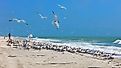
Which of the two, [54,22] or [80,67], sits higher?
[54,22]

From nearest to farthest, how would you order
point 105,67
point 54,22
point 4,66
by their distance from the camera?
point 4,66, point 105,67, point 54,22

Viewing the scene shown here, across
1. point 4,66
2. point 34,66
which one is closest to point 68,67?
point 34,66

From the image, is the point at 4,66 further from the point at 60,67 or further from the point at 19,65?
the point at 60,67

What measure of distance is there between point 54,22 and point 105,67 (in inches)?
177

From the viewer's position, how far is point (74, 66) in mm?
20875

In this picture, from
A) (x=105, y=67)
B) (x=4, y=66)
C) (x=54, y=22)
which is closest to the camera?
(x=4, y=66)

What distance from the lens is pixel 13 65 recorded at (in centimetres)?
2038

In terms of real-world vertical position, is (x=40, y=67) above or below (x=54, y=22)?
below

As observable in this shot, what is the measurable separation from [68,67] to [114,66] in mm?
2968

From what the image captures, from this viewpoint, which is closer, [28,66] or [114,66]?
[28,66]

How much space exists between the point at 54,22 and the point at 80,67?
430 cm

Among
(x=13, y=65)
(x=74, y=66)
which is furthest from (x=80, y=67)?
(x=13, y=65)

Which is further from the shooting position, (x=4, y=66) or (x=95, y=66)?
(x=95, y=66)

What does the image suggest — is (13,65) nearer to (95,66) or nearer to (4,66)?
(4,66)
